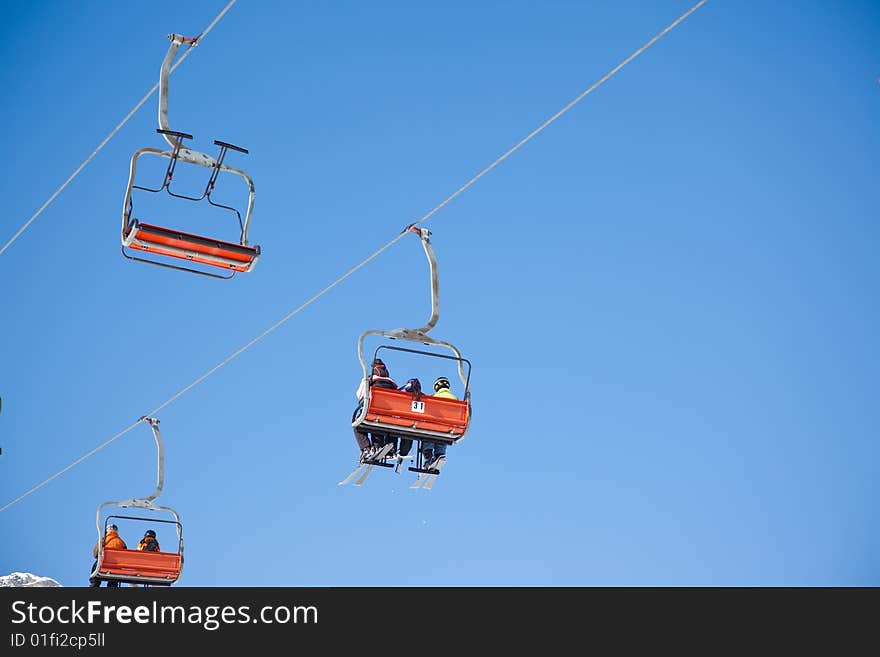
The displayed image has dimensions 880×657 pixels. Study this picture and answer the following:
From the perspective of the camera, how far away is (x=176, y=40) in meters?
13.9

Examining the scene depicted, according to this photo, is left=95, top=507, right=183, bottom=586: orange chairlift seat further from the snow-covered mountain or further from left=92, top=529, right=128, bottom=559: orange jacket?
the snow-covered mountain

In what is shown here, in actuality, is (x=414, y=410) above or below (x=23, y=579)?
below

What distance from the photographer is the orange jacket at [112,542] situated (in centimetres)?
1830

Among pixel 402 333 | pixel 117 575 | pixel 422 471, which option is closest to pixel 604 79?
pixel 402 333

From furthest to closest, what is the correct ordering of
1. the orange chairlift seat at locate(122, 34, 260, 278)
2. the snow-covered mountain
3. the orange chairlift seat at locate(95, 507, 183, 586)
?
the snow-covered mountain → the orange chairlift seat at locate(95, 507, 183, 586) → the orange chairlift seat at locate(122, 34, 260, 278)

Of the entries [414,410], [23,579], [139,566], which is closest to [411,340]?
[414,410]

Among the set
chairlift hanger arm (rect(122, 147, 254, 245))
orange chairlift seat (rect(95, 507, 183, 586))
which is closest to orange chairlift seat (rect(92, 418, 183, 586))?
orange chairlift seat (rect(95, 507, 183, 586))

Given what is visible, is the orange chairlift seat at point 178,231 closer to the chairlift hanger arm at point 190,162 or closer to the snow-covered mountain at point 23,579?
the chairlift hanger arm at point 190,162

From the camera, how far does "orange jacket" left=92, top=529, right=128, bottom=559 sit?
60.0 ft

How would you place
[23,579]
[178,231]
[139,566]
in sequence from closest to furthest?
[178,231], [139,566], [23,579]

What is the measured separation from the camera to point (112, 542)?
60.3 feet

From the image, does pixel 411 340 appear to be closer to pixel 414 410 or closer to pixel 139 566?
pixel 414 410
